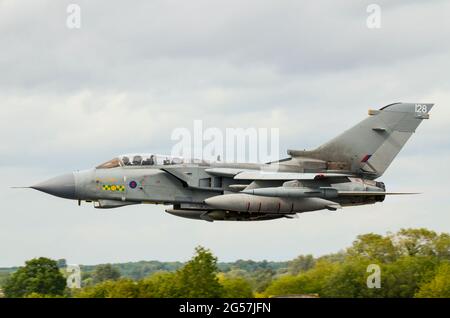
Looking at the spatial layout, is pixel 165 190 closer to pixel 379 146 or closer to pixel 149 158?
pixel 149 158

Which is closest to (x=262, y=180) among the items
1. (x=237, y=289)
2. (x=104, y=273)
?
(x=237, y=289)

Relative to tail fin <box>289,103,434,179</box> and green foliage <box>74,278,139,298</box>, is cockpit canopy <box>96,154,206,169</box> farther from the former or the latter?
green foliage <box>74,278,139,298</box>

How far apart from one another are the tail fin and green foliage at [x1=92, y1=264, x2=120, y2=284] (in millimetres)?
19349

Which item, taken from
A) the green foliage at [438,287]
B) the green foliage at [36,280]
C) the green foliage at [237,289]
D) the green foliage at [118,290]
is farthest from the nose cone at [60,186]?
the green foliage at [438,287]

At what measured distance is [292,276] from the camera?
152ft

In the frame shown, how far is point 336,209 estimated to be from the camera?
1384 inches

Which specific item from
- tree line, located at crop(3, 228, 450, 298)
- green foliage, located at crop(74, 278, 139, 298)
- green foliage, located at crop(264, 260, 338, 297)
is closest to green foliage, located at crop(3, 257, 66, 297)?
tree line, located at crop(3, 228, 450, 298)

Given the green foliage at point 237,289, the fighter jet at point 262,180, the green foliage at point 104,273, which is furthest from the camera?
the green foliage at point 104,273

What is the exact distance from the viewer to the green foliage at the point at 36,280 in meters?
47.8

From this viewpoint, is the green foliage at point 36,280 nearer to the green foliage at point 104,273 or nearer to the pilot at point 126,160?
the green foliage at point 104,273

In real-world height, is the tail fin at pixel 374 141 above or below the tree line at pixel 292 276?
above

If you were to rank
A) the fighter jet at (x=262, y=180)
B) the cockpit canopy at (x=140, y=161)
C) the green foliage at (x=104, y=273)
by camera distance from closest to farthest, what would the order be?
the fighter jet at (x=262, y=180) → the cockpit canopy at (x=140, y=161) → the green foliage at (x=104, y=273)

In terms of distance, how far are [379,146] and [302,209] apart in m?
3.46
